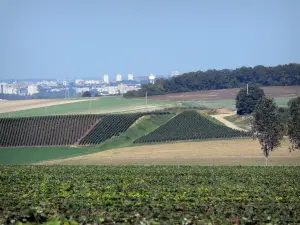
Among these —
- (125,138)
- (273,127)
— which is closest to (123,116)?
(125,138)

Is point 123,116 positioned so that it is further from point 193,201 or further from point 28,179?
point 193,201

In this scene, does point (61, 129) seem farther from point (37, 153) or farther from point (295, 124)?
point (295, 124)

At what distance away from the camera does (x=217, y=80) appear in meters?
157

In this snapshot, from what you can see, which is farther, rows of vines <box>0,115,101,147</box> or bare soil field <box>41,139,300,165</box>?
rows of vines <box>0,115,101,147</box>

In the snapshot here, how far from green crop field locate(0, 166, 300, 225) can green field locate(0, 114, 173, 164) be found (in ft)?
93.5

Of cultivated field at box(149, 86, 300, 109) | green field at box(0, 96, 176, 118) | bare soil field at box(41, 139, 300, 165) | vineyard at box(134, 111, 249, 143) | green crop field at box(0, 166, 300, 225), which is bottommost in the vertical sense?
bare soil field at box(41, 139, 300, 165)

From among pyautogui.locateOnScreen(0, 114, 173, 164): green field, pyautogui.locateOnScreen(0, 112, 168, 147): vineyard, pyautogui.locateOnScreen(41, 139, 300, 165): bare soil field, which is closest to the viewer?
pyautogui.locateOnScreen(41, 139, 300, 165): bare soil field

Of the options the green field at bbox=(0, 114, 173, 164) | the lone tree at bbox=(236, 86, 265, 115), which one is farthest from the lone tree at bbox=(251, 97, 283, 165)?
the lone tree at bbox=(236, 86, 265, 115)

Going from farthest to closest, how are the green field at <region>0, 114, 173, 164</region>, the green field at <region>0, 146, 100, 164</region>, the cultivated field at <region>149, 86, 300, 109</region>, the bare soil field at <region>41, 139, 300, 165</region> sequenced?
1. the cultivated field at <region>149, 86, 300, 109</region>
2. the green field at <region>0, 114, 173, 164</region>
3. the green field at <region>0, 146, 100, 164</region>
4. the bare soil field at <region>41, 139, 300, 165</region>

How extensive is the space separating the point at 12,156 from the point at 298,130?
84.6 ft

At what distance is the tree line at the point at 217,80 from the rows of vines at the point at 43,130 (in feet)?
231

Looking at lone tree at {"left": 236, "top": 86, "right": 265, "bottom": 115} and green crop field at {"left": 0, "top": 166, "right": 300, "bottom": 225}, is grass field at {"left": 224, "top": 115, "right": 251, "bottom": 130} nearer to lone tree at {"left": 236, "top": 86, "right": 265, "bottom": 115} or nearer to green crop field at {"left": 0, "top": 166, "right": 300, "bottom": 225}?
lone tree at {"left": 236, "top": 86, "right": 265, "bottom": 115}

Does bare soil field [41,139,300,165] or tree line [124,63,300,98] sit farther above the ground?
tree line [124,63,300,98]

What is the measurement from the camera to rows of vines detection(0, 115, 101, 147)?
70.0m
